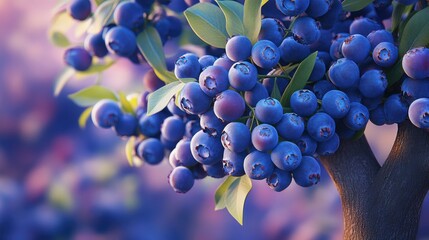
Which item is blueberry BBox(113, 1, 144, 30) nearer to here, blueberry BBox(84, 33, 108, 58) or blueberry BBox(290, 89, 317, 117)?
blueberry BBox(84, 33, 108, 58)

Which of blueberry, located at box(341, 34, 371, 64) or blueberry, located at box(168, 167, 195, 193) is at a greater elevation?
blueberry, located at box(341, 34, 371, 64)

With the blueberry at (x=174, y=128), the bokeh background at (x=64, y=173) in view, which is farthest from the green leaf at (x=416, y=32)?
the bokeh background at (x=64, y=173)

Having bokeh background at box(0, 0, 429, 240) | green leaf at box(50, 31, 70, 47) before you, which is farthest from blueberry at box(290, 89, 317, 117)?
bokeh background at box(0, 0, 429, 240)

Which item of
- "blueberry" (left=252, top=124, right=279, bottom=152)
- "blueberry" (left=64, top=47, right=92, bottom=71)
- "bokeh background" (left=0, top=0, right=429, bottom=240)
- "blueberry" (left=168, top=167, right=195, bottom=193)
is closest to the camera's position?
"blueberry" (left=252, top=124, right=279, bottom=152)

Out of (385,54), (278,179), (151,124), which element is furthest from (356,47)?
(151,124)

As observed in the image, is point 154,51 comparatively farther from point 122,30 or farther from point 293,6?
point 293,6
